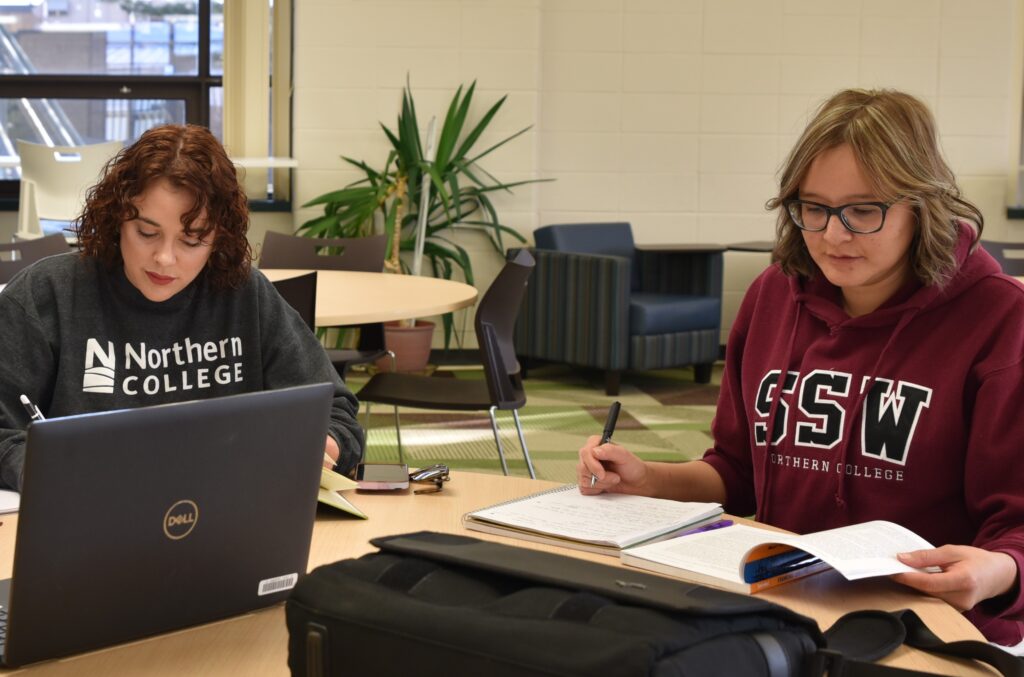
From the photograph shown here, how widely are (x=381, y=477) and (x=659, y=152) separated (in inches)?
212

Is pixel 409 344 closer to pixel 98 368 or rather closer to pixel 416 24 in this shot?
pixel 416 24

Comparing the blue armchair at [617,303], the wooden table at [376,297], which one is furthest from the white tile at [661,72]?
the wooden table at [376,297]

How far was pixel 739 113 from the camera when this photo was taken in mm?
6891

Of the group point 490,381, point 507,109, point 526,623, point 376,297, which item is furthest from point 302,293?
point 507,109

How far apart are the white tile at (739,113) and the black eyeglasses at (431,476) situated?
5420mm

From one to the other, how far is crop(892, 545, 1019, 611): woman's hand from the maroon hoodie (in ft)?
0.22

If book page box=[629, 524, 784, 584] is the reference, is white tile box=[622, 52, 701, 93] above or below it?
above

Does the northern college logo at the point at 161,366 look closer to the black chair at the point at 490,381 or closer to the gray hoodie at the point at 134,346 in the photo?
the gray hoodie at the point at 134,346

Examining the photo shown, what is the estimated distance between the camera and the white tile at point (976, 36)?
22.6 feet

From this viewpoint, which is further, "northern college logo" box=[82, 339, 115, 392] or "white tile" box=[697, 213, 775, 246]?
"white tile" box=[697, 213, 775, 246]

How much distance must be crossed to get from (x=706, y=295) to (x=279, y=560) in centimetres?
532

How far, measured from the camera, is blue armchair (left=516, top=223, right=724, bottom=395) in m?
6.01

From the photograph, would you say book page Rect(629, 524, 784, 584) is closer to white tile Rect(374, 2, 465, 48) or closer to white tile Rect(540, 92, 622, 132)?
white tile Rect(374, 2, 465, 48)

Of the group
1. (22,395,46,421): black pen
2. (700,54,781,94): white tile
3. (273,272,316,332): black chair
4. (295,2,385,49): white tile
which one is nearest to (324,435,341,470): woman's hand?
(22,395,46,421): black pen
